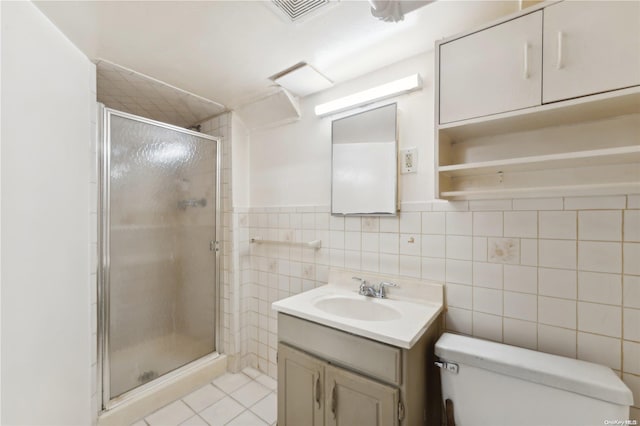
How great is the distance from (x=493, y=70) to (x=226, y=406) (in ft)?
7.63

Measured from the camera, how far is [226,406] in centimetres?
174

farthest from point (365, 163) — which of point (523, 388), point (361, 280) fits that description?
point (523, 388)

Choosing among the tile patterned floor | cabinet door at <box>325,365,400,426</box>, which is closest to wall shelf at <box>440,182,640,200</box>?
cabinet door at <box>325,365,400,426</box>

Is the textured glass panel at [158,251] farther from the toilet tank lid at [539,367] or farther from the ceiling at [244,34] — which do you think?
the toilet tank lid at [539,367]

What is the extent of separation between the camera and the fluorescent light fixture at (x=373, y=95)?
1.38m

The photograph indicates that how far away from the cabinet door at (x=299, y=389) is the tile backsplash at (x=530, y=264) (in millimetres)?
596

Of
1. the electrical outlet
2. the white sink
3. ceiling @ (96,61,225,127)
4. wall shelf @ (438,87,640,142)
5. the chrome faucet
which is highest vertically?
ceiling @ (96,61,225,127)

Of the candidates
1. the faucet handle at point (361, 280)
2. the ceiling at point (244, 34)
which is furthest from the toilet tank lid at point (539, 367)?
the ceiling at point (244, 34)

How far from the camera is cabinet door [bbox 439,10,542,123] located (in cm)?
95

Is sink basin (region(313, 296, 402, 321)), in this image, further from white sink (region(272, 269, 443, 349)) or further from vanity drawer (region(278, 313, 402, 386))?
vanity drawer (region(278, 313, 402, 386))

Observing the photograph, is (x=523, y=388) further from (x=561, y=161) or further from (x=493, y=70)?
(x=493, y=70)

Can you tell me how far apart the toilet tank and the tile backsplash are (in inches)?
4.6

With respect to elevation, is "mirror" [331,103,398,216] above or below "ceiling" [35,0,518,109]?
below

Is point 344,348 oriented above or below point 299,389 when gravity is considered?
above
